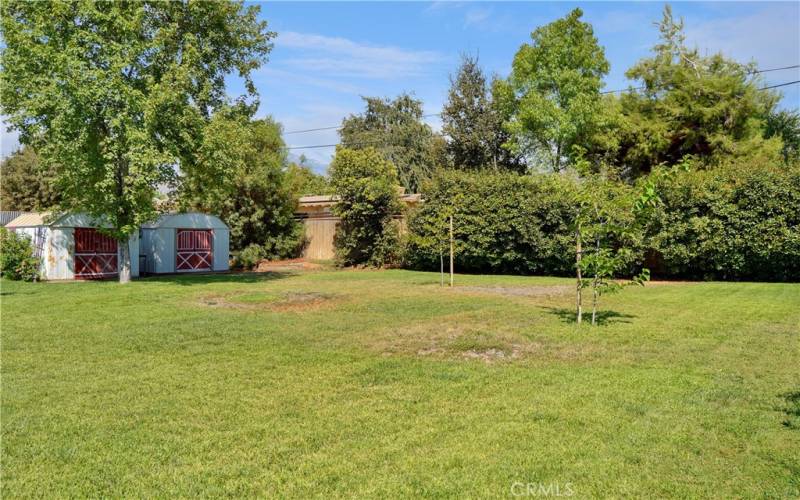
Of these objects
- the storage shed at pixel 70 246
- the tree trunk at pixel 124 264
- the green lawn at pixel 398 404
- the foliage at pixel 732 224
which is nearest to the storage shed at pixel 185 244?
the storage shed at pixel 70 246

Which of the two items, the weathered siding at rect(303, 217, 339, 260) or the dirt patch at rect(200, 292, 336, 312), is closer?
the dirt patch at rect(200, 292, 336, 312)

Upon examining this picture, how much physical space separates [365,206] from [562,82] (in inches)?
343

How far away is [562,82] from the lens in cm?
2080

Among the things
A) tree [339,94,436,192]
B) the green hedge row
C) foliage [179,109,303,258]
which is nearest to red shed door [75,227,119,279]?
foliage [179,109,303,258]

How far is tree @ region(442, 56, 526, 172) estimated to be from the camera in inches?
969

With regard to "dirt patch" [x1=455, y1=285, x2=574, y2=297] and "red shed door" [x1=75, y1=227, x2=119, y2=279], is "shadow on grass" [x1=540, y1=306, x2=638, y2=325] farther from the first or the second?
"red shed door" [x1=75, y1=227, x2=119, y2=279]

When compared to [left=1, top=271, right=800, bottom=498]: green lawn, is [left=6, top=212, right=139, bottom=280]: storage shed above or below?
above

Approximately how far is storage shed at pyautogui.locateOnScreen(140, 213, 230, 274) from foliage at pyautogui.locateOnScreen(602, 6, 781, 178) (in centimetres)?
1485

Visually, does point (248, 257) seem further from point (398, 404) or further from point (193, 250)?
point (398, 404)

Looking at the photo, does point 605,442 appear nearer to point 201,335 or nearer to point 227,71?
point 201,335

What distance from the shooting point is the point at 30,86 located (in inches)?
483

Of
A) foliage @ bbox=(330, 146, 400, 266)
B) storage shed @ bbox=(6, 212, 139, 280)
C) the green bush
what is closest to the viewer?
storage shed @ bbox=(6, 212, 139, 280)

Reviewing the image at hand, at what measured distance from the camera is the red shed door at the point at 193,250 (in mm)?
19078

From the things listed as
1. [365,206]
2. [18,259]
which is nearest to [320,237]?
[365,206]
